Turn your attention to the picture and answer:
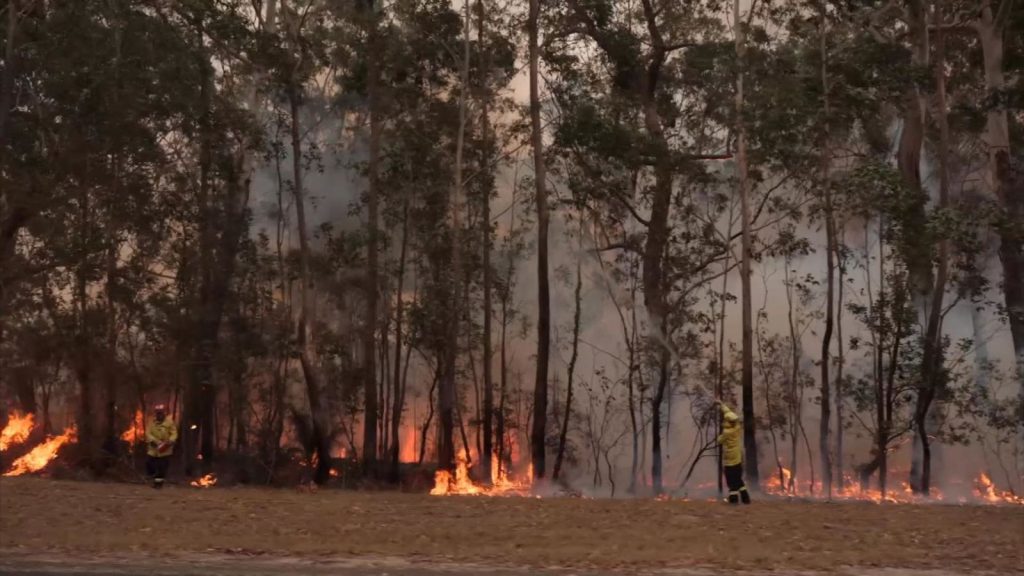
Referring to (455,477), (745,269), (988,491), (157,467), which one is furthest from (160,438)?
(988,491)

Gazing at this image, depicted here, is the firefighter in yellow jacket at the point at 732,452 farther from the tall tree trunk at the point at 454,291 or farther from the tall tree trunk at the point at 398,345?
the tall tree trunk at the point at 398,345

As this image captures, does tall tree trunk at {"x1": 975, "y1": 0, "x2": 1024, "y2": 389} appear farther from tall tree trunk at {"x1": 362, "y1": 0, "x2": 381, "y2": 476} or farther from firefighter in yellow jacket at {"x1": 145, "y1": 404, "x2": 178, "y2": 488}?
firefighter in yellow jacket at {"x1": 145, "y1": 404, "x2": 178, "y2": 488}

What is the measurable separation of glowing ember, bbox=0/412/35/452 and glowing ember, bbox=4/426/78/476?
72cm

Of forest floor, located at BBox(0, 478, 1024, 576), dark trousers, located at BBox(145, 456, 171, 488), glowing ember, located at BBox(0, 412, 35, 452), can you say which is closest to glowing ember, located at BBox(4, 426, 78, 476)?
glowing ember, located at BBox(0, 412, 35, 452)

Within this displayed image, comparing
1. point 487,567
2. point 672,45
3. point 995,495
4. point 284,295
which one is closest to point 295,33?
point 284,295

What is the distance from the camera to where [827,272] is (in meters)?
25.5

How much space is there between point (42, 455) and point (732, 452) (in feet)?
63.6

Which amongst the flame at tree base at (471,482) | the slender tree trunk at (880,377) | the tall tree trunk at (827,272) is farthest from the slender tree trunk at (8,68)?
the slender tree trunk at (880,377)

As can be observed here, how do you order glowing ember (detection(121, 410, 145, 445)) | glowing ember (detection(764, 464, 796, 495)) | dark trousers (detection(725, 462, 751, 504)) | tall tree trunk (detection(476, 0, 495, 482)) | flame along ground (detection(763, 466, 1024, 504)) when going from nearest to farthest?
dark trousers (detection(725, 462, 751, 504)), flame along ground (detection(763, 466, 1024, 504)), glowing ember (detection(121, 410, 145, 445)), tall tree trunk (detection(476, 0, 495, 482)), glowing ember (detection(764, 464, 796, 495))

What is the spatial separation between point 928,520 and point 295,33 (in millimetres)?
20286

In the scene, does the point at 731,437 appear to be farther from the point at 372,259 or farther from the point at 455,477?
the point at 372,259

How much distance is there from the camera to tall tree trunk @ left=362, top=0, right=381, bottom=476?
2484cm

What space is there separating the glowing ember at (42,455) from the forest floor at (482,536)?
407 inches

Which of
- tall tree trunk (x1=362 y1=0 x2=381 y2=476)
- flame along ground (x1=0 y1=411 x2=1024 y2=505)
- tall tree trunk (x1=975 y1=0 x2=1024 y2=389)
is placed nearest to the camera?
tall tree trunk (x1=975 y1=0 x2=1024 y2=389)
